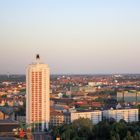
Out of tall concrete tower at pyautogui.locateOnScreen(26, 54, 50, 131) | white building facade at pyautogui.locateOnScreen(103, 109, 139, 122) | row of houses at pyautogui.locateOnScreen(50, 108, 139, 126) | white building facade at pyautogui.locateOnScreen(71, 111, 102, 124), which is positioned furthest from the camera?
white building facade at pyautogui.locateOnScreen(103, 109, 139, 122)

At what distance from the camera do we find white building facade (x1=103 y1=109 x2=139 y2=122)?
4494cm

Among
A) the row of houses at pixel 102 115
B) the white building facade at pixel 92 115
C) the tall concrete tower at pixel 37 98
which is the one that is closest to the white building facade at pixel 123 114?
the row of houses at pixel 102 115

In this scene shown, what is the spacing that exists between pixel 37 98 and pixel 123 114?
12.5 m

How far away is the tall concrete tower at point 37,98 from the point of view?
117ft

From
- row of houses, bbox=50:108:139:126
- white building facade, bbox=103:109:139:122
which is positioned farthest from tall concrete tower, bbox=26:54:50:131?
white building facade, bbox=103:109:139:122

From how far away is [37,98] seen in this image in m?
35.5

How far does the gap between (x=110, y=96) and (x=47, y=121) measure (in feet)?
98.2

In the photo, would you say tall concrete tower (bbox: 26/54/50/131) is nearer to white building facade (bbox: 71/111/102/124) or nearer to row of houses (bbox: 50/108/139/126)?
row of houses (bbox: 50/108/139/126)

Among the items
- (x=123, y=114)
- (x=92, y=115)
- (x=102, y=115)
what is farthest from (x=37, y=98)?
(x=123, y=114)

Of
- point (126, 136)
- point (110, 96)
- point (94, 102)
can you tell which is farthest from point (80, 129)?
point (110, 96)

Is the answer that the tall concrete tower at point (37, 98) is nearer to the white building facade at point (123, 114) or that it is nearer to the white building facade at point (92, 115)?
the white building facade at point (92, 115)

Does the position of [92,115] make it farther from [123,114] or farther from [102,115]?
[123,114]

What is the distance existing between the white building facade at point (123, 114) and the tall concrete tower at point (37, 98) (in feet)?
32.5

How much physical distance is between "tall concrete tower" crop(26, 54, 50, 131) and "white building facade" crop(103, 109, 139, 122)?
390 inches
